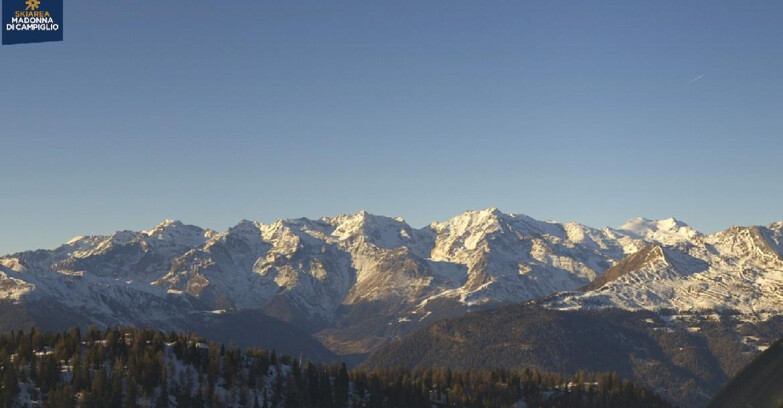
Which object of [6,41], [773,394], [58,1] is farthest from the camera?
[58,1]

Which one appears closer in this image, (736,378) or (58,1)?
(736,378)

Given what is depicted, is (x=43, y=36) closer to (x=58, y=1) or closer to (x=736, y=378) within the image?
(x=58, y=1)

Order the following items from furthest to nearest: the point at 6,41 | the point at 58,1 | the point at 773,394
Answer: the point at 58,1 → the point at 6,41 → the point at 773,394

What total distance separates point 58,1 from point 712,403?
177m

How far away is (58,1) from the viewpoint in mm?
176625

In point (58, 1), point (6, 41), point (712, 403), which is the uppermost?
point (58, 1)

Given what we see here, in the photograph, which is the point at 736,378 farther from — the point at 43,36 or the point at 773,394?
the point at 43,36

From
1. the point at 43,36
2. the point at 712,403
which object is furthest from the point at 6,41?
the point at 712,403

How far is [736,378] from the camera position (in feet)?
84.1

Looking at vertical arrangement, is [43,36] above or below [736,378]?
above

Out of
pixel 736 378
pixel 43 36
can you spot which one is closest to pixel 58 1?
pixel 43 36

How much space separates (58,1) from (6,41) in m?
17.0

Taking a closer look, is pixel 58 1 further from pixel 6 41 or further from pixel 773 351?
pixel 773 351

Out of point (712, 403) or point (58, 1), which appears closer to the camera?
point (712, 403)
